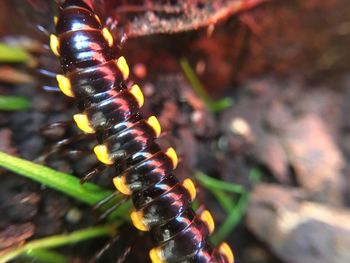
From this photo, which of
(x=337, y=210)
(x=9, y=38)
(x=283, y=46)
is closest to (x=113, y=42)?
(x=9, y=38)

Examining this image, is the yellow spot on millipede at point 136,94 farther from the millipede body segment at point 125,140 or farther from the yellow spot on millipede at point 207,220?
the yellow spot on millipede at point 207,220

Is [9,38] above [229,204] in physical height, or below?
above

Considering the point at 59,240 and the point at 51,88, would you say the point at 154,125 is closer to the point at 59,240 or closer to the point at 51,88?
the point at 51,88

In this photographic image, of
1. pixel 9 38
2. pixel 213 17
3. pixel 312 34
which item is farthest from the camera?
pixel 312 34

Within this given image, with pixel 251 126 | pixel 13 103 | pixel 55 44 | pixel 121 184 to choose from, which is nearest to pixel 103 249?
pixel 121 184

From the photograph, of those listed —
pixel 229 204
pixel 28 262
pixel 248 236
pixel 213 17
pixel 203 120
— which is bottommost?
pixel 248 236

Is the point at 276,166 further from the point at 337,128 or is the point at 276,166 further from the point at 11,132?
the point at 11,132
